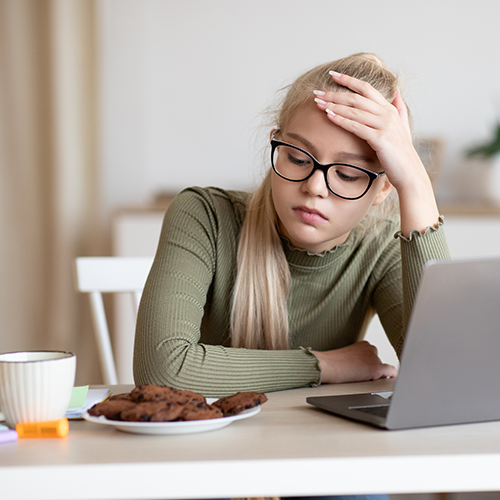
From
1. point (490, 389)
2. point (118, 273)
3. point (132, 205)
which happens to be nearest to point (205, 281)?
point (118, 273)

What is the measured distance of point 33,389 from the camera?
578 mm

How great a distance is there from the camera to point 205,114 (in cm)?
246

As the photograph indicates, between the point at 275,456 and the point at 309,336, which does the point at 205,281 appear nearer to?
the point at 309,336

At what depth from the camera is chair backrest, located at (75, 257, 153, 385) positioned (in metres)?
1.42

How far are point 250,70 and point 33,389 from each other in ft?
6.79

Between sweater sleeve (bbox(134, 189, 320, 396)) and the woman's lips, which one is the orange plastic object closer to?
sweater sleeve (bbox(134, 189, 320, 396))

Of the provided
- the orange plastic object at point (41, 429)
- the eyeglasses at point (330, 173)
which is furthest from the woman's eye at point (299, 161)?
the orange plastic object at point (41, 429)

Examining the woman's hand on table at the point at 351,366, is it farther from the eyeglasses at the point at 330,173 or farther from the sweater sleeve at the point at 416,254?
the eyeglasses at the point at 330,173

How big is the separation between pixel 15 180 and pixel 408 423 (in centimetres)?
215

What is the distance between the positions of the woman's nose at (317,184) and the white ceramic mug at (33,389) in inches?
18.9

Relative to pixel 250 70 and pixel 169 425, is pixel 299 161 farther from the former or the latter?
pixel 250 70

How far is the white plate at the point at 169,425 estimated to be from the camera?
1.84ft

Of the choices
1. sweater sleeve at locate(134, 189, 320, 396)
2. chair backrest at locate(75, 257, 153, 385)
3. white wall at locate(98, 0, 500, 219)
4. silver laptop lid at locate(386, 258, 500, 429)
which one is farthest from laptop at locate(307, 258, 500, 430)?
white wall at locate(98, 0, 500, 219)

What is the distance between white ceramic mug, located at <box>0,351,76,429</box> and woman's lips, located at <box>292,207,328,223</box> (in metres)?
0.49
